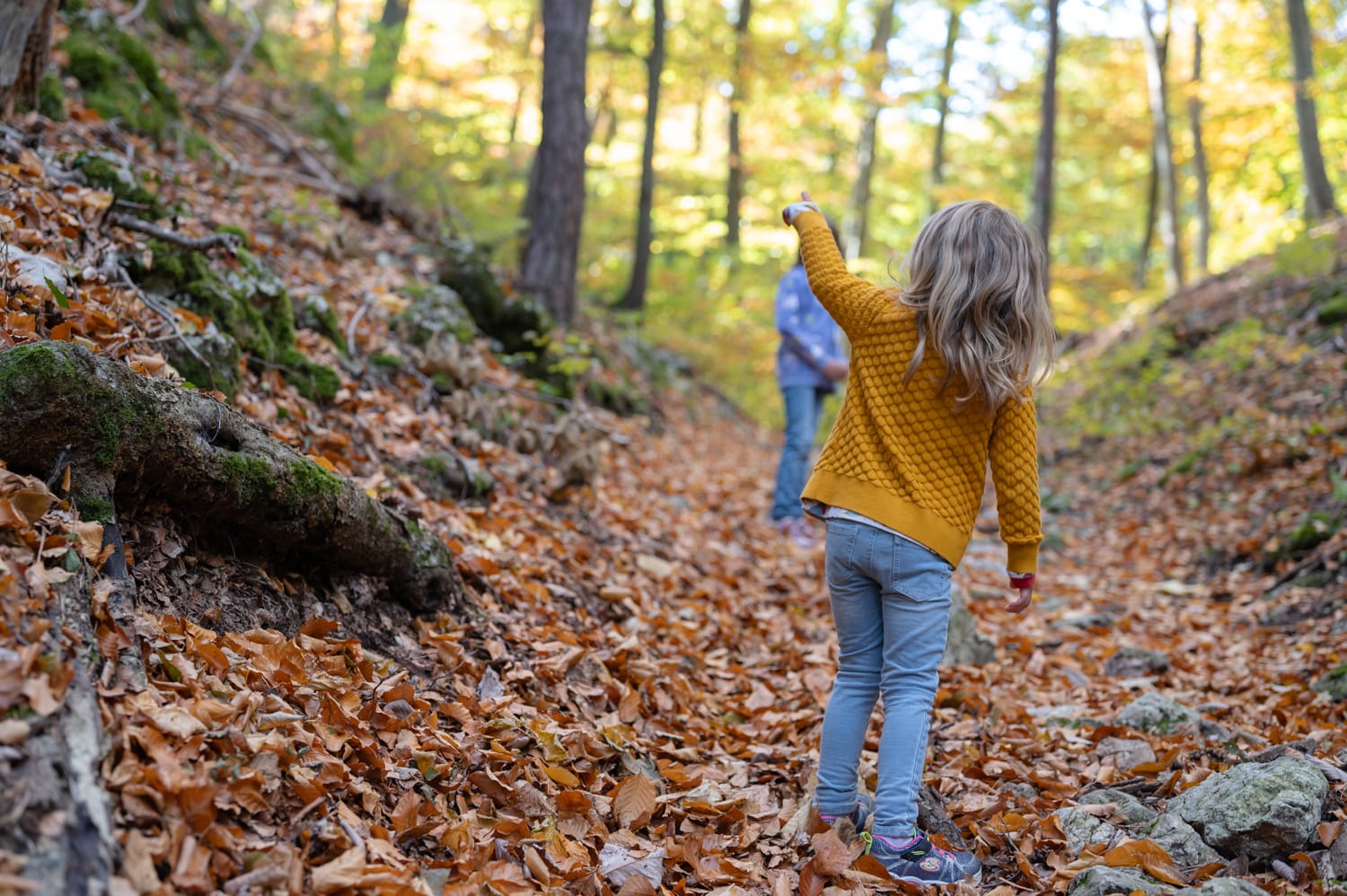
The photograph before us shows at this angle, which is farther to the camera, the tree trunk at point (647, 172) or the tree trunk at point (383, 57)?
→ the tree trunk at point (647, 172)

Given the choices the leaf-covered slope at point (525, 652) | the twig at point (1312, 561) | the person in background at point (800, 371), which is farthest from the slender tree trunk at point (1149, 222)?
the twig at point (1312, 561)

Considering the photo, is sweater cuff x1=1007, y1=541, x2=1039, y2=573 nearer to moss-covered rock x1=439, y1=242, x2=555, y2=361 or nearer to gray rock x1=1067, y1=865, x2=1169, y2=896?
gray rock x1=1067, y1=865, x2=1169, y2=896

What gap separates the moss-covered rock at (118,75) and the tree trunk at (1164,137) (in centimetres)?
1610

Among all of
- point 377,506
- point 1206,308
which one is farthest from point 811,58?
point 377,506

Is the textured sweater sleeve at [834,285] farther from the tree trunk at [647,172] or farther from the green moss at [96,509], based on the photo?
the tree trunk at [647,172]

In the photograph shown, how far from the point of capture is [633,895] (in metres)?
2.35

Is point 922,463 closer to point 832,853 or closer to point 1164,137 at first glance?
point 832,853

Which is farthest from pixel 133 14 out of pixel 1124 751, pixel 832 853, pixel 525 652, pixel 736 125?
pixel 736 125

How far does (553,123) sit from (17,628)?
25.5 feet

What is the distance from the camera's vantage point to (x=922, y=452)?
105 inches

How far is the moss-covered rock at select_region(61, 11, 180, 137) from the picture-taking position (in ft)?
19.8

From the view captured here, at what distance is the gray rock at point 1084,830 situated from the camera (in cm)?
271

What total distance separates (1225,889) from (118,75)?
24.2 ft

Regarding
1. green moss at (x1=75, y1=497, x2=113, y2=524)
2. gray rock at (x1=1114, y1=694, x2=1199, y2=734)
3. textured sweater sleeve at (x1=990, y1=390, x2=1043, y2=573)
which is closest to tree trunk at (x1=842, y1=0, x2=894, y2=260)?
gray rock at (x1=1114, y1=694, x2=1199, y2=734)
